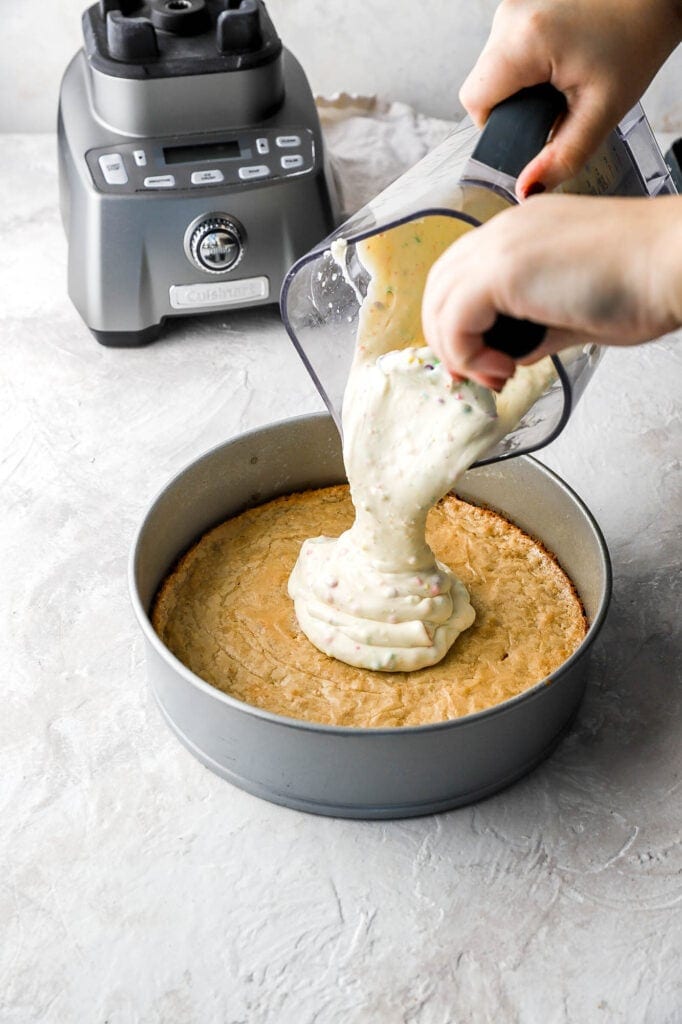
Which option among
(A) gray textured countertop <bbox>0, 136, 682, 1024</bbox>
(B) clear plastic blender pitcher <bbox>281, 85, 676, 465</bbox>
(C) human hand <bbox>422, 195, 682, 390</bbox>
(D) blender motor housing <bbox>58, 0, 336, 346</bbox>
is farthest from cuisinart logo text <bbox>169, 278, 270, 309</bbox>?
(C) human hand <bbox>422, 195, 682, 390</bbox>

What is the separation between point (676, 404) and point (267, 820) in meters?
0.72

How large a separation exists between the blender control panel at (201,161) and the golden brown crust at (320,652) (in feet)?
1.38

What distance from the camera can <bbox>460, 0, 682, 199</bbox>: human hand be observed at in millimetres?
876

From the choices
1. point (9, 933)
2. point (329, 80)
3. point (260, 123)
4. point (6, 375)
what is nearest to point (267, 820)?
point (9, 933)

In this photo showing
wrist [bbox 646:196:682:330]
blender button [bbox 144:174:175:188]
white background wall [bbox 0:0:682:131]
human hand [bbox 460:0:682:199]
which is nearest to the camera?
wrist [bbox 646:196:682:330]

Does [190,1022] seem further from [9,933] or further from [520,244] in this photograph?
[520,244]

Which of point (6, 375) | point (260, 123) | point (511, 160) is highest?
point (511, 160)

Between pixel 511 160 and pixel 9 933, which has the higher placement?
pixel 511 160

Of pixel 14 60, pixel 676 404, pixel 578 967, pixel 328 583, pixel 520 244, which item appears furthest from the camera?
pixel 14 60

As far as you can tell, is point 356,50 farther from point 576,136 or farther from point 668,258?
point 668,258

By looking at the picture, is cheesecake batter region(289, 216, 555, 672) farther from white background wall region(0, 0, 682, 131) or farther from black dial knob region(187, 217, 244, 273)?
white background wall region(0, 0, 682, 131)

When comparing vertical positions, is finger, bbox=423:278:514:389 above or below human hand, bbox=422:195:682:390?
below

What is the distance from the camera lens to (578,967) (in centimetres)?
77

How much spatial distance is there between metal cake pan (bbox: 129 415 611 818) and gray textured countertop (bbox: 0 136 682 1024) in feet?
0.10
